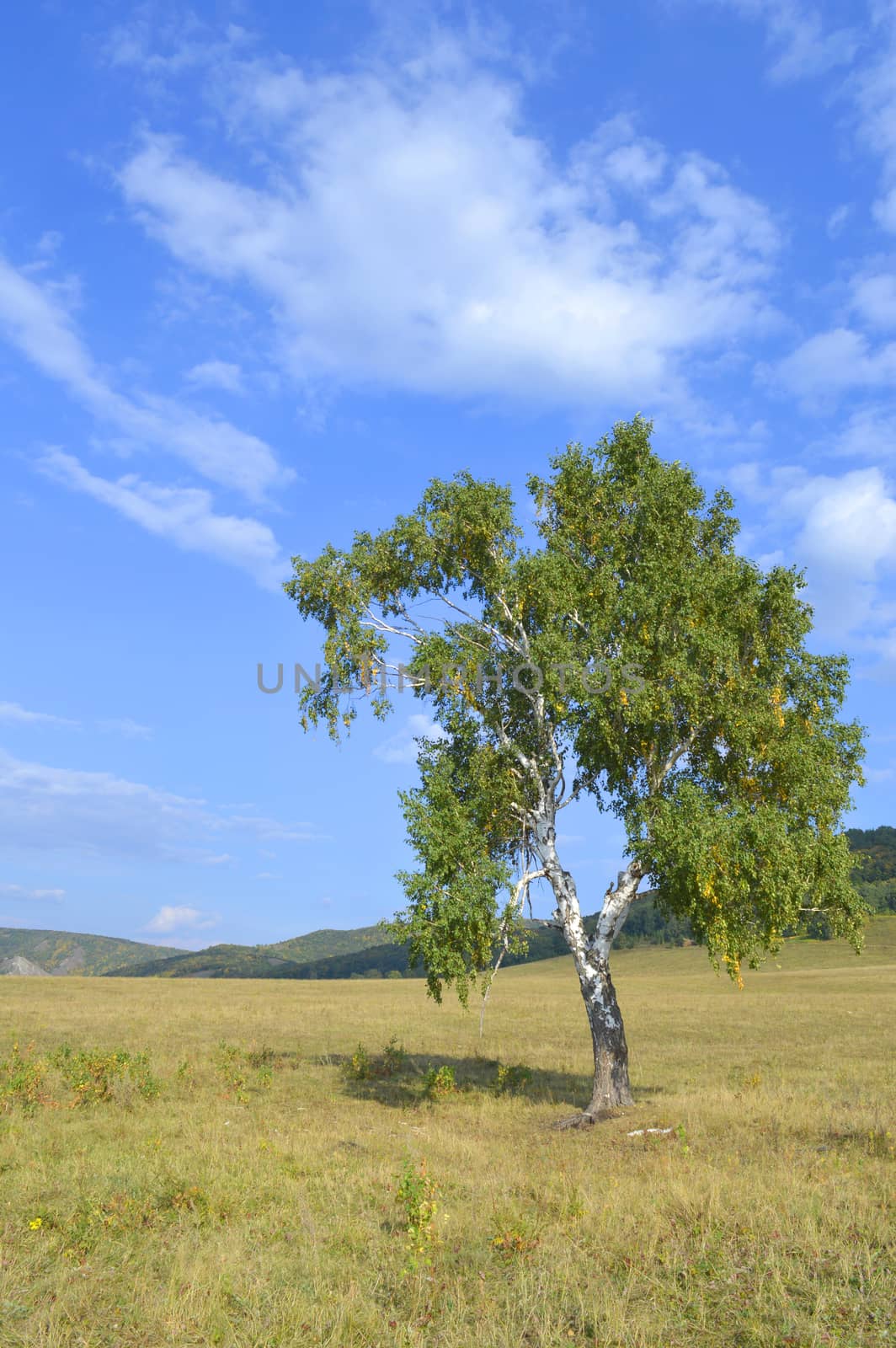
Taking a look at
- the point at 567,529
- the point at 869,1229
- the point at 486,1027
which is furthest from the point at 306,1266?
the point at 486,1027

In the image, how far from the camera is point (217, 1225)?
12.4 metres

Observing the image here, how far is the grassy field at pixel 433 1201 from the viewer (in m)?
9.10

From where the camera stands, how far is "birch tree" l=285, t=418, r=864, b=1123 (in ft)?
72.3

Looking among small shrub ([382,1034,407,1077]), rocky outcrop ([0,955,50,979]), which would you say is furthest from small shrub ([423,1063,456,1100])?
rocky outcrop ([0,955,50,979])

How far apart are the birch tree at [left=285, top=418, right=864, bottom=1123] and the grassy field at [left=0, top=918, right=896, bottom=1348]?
171 inches

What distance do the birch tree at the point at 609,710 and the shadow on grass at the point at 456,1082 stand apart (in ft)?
13.2

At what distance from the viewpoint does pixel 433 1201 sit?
1215 centimetres

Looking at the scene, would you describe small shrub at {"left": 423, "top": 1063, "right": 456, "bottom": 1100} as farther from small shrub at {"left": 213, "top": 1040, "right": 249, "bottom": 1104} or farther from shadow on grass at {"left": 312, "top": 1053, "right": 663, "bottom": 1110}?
small shrub at {"left": 213, "top": 1040, "right": 249, "bottom": 1104}

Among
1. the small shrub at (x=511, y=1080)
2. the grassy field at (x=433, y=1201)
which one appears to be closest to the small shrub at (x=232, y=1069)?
the grassy field at (x=433, y=1201)

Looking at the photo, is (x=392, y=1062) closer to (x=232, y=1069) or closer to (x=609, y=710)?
(x=232, y=1069)

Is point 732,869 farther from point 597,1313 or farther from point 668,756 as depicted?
point 597,1313

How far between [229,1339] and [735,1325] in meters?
5.11

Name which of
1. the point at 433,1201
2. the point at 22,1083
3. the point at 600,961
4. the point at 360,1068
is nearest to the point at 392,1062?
the point at 360,1068

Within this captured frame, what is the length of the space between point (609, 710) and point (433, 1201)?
13.9m
